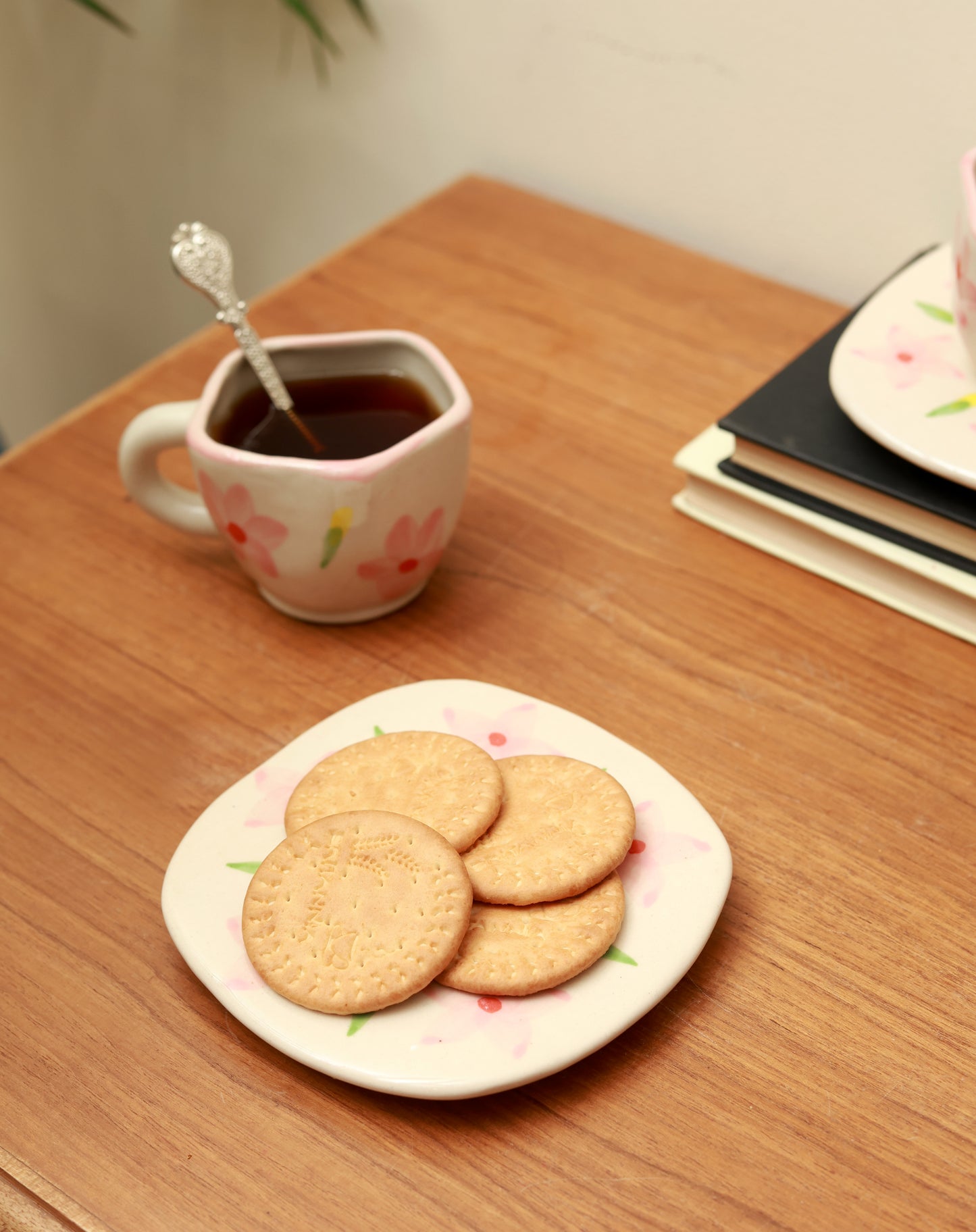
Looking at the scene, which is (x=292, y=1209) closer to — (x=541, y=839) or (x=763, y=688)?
(x=541, y=839)

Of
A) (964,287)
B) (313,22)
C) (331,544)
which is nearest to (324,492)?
(331,544)

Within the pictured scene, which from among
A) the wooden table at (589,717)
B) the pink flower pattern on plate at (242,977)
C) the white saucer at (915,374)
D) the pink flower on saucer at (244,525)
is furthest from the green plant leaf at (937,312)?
the pink flower pattern on plate at (242,977)

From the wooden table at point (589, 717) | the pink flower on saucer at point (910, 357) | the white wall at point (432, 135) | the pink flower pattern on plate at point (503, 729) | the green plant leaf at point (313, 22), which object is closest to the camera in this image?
the wooden table at point (589, 717)

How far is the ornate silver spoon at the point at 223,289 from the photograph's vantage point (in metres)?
0.60

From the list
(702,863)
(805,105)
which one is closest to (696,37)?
(805,105)

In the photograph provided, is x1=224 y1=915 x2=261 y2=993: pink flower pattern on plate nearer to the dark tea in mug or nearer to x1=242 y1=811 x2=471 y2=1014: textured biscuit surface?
x1=242 y1=811 x2=471 y2=1014: textured biscuit surface

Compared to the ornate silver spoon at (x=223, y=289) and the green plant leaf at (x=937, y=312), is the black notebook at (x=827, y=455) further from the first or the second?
the ornate silver spoon at (x=223, y=289)

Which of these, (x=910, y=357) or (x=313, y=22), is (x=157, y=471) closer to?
(x=910, y=357)

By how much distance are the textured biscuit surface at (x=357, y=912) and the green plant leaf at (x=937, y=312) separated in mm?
448

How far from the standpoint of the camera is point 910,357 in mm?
648

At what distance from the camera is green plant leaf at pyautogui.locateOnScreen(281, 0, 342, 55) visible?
0.96 m

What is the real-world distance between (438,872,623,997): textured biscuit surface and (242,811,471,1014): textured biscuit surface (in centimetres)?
2

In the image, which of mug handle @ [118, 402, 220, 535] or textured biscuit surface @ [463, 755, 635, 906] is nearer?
textured biscuit surface @ [463, 755, 635, 906]

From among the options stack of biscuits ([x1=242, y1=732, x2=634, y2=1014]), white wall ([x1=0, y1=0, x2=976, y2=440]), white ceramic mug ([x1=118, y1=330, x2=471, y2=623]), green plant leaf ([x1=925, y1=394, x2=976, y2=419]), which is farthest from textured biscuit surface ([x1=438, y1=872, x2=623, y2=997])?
white wall ([x1=0, y1=0, x2=976, y2=440])
